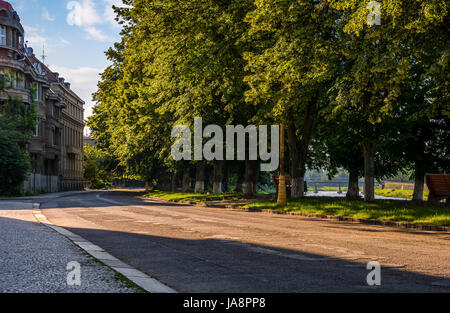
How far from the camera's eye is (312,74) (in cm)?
1934

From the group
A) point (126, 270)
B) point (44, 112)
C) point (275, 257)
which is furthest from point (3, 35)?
point (126, 270)

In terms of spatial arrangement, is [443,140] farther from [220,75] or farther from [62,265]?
[62,265]

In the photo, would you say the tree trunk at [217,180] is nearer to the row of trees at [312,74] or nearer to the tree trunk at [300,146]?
the row of trees at [312,74]

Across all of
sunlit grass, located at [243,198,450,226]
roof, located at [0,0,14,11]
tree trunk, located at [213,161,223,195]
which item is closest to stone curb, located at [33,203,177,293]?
sunlit grass, located at [243,198,450,226]

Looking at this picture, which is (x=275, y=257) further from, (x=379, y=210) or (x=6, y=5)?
(x=6, y=5)

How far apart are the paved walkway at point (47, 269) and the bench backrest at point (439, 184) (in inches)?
634

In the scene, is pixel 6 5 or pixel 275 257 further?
pixel 6 5

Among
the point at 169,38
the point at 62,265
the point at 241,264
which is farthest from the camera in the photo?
the point at 169,38

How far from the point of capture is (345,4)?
1441cm

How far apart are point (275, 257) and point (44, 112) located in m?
61.9

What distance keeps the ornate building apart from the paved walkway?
45.4 metres
